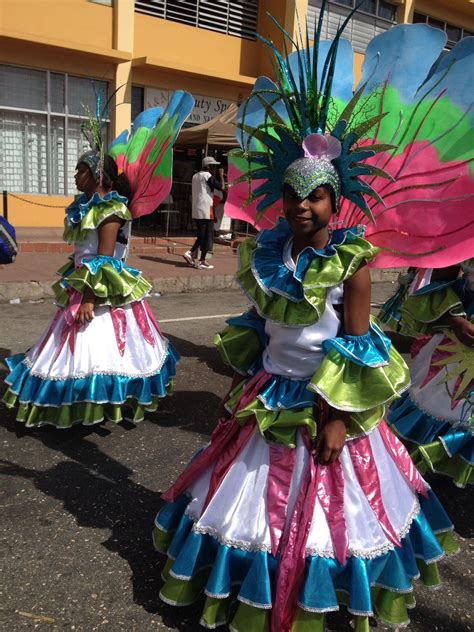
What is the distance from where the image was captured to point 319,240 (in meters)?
2.36

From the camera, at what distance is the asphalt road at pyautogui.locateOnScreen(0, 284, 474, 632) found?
2537mm

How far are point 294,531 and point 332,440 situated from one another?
35cm

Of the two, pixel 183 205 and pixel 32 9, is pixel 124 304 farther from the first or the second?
pixel 183 205

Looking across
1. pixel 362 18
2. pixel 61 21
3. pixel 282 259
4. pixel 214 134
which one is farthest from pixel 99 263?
pixel 362 18

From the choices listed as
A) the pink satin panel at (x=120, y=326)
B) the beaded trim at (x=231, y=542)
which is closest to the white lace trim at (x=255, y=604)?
the beaded trim at (x=231, y=542)

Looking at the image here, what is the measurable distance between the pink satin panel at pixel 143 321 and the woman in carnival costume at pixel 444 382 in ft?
6.16

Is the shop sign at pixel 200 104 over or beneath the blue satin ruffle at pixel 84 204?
over

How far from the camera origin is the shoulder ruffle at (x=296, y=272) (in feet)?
7.35

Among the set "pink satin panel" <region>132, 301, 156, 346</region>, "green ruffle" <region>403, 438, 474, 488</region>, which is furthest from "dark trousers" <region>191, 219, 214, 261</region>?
"green ruffle" <region>403, 438, 474, 488</region>

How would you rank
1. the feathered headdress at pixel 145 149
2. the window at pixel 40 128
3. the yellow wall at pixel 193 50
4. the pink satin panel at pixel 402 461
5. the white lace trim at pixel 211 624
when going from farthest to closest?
the yellow wall at pixel 193 50, the window at pixel 40 128, the feathered headdress at pixel 145 149, the pink satin panel at pixel 402 461, the white lace trim at pixel 211 624

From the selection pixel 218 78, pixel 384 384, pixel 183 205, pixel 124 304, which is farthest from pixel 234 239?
pixel 384 384

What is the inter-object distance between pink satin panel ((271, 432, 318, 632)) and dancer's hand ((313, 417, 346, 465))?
151 millimetres

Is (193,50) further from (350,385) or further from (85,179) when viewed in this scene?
(350,385)

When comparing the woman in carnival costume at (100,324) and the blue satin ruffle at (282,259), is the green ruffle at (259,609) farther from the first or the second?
the woman in carnival costume at (100,324)
